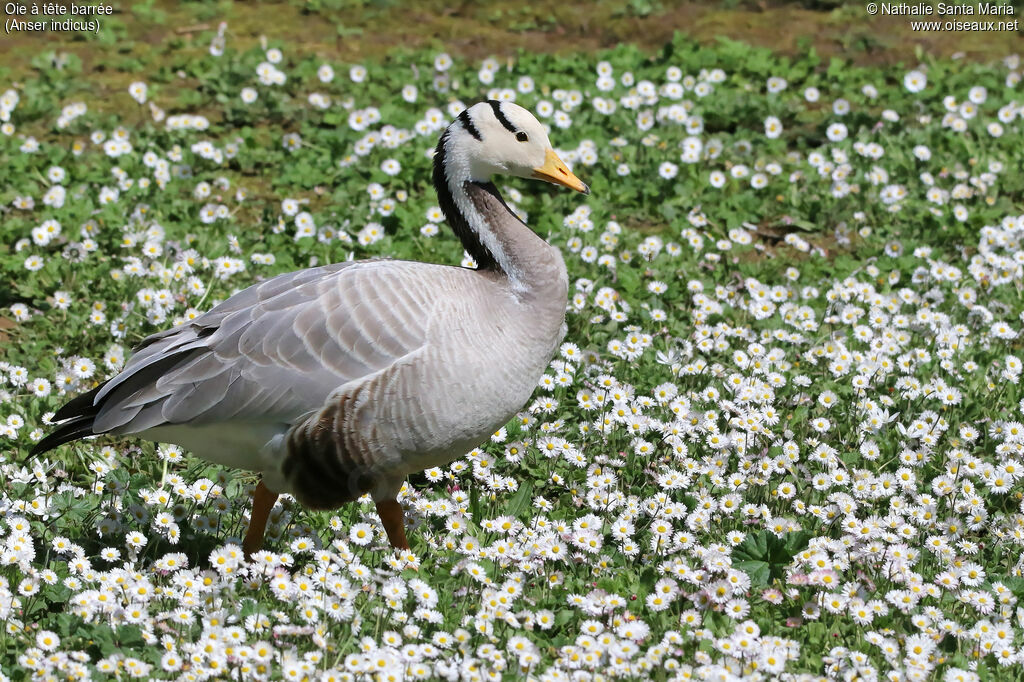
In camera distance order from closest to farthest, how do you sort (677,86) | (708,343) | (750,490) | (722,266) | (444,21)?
(750,490), (708,343), (722,266), (677,86), (444,21)

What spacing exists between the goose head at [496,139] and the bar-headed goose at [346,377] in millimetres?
367

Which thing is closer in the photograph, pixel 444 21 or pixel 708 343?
pixel 708 343

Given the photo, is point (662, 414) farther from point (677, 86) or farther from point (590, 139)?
point (677, 86)

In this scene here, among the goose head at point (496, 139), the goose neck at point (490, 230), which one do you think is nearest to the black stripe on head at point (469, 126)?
the goose head at point (496, 139)

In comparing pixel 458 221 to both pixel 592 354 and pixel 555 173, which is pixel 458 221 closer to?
pixel 555 173

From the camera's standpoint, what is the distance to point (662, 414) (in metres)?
6.52

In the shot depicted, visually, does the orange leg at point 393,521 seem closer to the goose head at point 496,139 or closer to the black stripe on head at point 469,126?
the goose head at point 496,139

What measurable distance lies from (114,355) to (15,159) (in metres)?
2.65

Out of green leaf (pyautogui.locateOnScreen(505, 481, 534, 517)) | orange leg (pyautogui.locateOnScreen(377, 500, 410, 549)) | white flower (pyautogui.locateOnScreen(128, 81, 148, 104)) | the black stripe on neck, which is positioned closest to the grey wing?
the black stripe on neck

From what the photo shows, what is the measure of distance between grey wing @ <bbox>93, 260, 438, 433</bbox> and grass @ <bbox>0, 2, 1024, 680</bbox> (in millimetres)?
559

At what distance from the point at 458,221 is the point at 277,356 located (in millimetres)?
1094

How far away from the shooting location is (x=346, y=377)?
5188 mm

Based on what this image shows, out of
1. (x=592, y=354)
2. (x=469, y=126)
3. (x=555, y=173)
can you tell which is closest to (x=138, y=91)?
(x=592, y=354)

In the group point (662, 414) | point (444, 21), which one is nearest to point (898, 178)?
point (662, 414)
